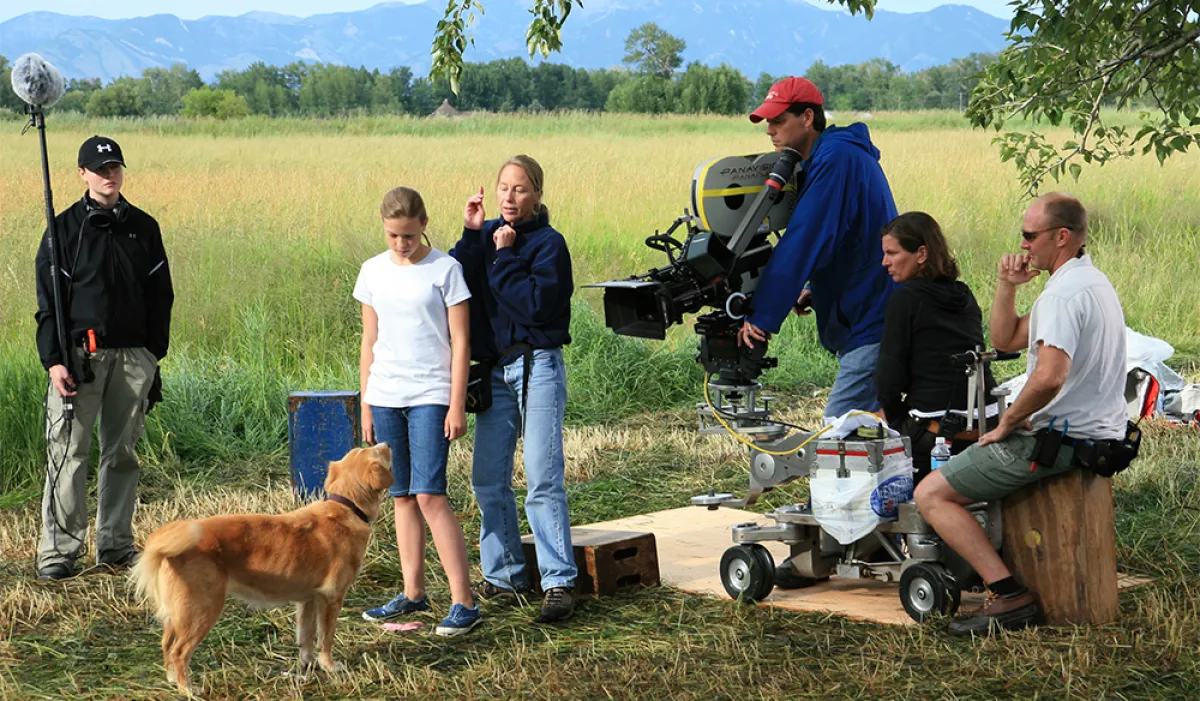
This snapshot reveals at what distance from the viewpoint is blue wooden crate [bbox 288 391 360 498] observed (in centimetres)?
705

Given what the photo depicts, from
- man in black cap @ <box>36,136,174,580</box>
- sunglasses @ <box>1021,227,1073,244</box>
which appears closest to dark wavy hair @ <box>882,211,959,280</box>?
sunglasses @ <box>1021,227,1073,244</box>

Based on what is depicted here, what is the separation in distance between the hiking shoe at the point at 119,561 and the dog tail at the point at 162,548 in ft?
6.35

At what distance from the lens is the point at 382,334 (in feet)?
16.0

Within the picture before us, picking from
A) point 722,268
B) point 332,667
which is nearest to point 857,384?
point 722,268

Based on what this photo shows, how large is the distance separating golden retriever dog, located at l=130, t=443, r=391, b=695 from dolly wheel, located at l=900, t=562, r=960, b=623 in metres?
1.95

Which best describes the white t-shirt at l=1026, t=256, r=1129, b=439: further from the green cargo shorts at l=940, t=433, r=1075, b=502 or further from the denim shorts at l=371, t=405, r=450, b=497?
the denim shorts at l=371, t=405, r=450, b=497

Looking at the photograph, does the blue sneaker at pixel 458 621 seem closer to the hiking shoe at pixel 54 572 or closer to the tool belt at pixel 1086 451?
the hiking shoe at pixel 54 572

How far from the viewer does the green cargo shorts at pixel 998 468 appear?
4535 millimetres

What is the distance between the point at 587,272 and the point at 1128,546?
832 centimetres

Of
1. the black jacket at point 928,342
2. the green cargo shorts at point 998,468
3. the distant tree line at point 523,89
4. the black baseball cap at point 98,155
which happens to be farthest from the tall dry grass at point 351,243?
the distant tree line at point 523,89

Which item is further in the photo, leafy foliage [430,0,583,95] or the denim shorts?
leafy foliage [430,0,583,95]

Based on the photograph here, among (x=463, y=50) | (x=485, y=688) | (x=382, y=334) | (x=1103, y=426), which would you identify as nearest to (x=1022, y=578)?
(x=1103, y=426)

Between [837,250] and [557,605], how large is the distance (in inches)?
69.9

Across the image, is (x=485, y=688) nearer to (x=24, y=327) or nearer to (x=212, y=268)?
(x=24, y=327)
